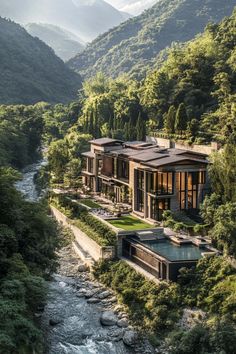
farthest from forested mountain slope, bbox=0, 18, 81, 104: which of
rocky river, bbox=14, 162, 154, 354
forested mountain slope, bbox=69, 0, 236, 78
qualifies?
rocky river, bbox=14, 162, 154, 354

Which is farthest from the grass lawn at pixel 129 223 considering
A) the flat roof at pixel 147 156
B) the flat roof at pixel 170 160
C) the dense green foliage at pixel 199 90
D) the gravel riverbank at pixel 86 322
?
the dense green foliage at pixel 199 90

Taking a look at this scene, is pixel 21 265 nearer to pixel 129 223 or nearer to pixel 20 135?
pixel 129 223

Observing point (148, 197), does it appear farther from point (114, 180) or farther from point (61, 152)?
point (61, 152)

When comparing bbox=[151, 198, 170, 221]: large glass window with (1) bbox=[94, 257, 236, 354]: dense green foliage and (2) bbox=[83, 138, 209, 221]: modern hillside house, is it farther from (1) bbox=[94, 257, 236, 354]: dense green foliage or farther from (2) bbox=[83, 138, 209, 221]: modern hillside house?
(1) bbox=[94, 257, 236, 354]: dense green foliage

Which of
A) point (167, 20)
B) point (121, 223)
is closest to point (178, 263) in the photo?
point (121, 223)

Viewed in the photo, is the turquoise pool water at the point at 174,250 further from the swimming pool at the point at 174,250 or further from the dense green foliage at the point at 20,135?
the dense green foliage at the point at 20,135
